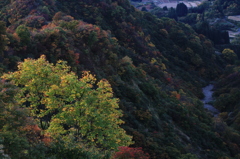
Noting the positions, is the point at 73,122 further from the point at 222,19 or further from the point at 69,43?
the point at 222,19

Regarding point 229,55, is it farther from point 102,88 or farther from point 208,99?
point 102,88

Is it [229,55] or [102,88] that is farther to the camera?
[229,55]

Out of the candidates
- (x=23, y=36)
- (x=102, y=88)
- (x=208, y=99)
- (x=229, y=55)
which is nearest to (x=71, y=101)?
(x=102, y=88)

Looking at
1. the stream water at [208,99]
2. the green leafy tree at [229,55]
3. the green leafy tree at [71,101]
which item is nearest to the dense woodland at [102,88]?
the green leafy tree at [71,101]

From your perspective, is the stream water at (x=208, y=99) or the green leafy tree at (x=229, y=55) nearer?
the stream water at (x=208, y=99)

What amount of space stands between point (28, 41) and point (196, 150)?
26.1m

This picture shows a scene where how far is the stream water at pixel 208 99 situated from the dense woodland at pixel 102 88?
1.59 meters

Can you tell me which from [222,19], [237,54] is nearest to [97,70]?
[237,54]

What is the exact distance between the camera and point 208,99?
235 feet

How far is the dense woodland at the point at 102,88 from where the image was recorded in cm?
1672

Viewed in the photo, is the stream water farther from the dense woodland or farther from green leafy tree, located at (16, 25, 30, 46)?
green leafy tree, located at (16, 25, 30, 46)

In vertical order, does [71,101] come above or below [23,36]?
below

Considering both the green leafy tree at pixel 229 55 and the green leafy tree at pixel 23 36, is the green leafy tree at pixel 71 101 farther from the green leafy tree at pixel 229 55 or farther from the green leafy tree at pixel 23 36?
the green leafy tree at pixel 229 55

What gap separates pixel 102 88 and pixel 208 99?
57.3 m
